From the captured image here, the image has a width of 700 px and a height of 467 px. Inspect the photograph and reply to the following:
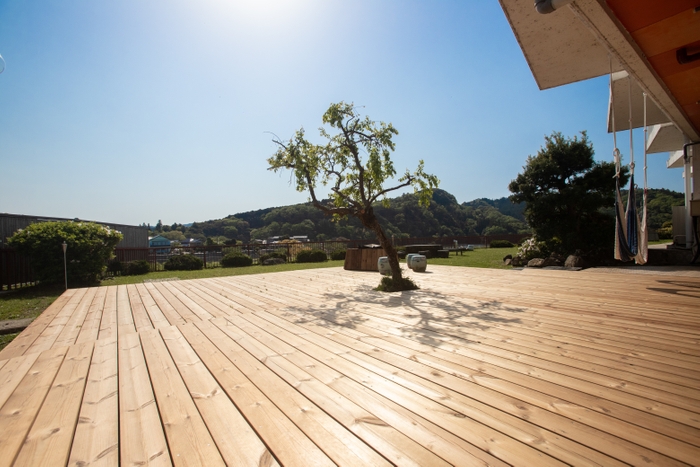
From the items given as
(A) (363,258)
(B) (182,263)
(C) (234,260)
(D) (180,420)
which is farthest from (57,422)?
(C) (234,260)

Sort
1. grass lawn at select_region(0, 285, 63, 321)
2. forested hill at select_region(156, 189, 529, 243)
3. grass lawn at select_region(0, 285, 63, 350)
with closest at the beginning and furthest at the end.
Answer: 1. grass lawn at select_region(0, 285, 63, 350)
2. grass lawn at select_region(0, 285, 63, 321)
3. forested hill at select_region(156, 189, 529, 243)

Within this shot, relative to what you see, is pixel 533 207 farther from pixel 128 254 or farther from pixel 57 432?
pixel 128 254

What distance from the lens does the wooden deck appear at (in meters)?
Result: 1.28

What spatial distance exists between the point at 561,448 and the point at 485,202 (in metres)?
76.6

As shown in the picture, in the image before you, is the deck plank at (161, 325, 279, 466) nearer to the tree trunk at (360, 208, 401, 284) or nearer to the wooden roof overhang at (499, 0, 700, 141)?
the wooden roof overhang at (499, 0, 700, 141)

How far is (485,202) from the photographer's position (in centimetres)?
7131

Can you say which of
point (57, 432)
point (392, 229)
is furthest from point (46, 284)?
point (392, 229)

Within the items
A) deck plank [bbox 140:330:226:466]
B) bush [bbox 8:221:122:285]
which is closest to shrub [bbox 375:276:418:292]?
deck plank [bbox 140:330:226:466]

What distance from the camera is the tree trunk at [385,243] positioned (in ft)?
19.5

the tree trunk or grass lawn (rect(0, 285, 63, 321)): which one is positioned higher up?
the tree trunk

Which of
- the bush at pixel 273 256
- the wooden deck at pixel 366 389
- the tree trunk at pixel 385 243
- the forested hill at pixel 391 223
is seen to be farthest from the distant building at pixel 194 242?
the wooden deck at pixel 366 389

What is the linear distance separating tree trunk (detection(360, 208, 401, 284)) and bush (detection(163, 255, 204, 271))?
1064cm

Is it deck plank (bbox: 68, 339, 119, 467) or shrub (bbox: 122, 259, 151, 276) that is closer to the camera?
deck plank (bbox: 68, 339, 119, 467)

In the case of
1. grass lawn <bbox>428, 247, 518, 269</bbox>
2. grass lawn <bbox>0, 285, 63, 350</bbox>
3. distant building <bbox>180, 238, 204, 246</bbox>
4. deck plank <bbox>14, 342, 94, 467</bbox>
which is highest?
distant building <bbox>180, 238, 204, 246</bbox>
